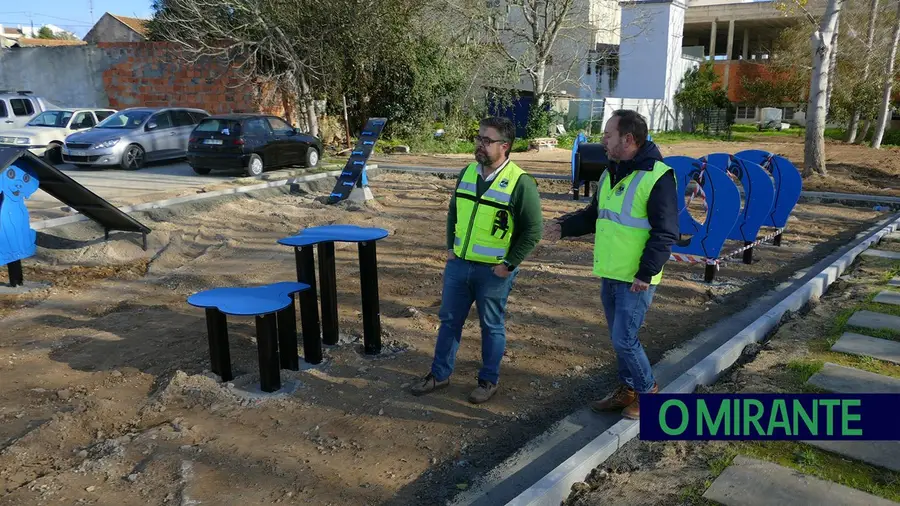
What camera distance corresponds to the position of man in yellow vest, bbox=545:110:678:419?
3.59 m

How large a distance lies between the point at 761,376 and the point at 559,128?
88.6 ft

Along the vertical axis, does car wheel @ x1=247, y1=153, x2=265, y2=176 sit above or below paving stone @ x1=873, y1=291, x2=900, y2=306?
above

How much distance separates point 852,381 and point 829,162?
19082 mm

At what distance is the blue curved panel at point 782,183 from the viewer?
29.7 ft

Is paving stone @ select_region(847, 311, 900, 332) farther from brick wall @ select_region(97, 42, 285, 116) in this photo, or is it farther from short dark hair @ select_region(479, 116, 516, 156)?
brick wall @ select_region(97, 42, 285, 116)

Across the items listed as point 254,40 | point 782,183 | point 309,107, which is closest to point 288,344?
point 782,183

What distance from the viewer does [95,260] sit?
8508mm

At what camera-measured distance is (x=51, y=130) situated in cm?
1684

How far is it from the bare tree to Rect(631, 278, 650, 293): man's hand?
63.0ft

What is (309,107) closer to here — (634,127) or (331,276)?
(331,276)

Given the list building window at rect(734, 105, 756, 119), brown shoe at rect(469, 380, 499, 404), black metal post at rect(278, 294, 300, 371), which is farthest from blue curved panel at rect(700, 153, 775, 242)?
building window at rect(734, 105, 756, 119)

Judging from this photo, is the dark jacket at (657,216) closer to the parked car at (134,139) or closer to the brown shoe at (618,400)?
the brown shoe at (618,400)

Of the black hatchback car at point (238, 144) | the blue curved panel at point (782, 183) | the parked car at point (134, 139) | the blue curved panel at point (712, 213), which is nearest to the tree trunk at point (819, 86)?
the blue curved panel at point (782, 183)

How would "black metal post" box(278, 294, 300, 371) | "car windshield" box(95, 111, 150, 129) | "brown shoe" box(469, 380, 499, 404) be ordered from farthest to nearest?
"car windshield" box(95, 111, 150, 129), "black metal post" box(278, 294, 300, 371), "brown shoe" box(469, 380, 499, 404)
